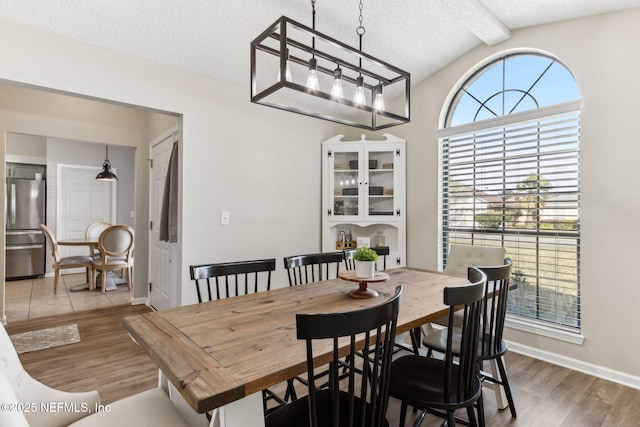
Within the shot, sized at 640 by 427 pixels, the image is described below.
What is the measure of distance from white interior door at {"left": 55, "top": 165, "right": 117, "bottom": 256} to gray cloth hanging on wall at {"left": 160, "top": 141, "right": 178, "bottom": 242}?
4.41m

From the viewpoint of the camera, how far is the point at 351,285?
224 centimetres

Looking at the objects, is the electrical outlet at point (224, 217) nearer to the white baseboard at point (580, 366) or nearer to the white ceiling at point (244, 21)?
the white ceiling at point (244, 21)

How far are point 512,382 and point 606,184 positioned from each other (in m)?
1.67

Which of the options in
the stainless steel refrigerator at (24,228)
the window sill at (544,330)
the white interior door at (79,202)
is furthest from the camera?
the white interior door at (79,202)

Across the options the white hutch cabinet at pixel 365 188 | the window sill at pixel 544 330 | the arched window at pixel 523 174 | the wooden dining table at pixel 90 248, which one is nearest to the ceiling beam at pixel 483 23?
the arched window at pixel 523 174

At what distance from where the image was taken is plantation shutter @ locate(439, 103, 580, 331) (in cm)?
276

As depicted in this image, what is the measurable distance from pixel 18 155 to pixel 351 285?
713 centimetres

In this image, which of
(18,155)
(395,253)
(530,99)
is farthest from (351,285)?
(18,155)

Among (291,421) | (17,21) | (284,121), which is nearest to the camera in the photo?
(291,421)

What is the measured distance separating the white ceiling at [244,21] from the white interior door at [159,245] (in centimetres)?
103

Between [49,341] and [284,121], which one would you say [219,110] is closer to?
[284,121]

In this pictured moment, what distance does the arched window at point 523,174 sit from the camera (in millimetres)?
2768

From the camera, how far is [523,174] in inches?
118

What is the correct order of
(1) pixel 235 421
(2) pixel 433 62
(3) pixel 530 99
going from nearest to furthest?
(1) pixel 235 421 → (3) pixel 530 99 → (2) pixel 433 62
